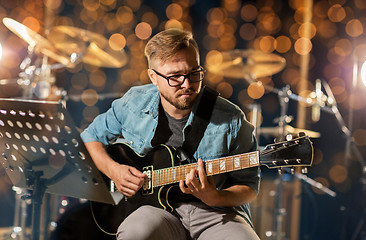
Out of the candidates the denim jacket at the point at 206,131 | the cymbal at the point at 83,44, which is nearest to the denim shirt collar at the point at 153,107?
the denim jacket at the point at 206,131

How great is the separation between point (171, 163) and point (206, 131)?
22 centimetres

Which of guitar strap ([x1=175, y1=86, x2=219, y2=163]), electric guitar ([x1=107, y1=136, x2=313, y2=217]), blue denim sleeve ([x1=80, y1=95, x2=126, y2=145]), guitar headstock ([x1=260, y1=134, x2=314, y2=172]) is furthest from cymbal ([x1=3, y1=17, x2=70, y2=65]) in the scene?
guitar headstock ([x1=260, y1=134, x2=314, y2=172])

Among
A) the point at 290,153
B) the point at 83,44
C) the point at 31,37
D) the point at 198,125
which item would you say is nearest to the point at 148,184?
the point at 198,125

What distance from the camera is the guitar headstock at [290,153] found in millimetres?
1299

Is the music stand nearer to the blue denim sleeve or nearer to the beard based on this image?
the blue denim sleeve

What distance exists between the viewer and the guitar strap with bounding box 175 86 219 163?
1562mm

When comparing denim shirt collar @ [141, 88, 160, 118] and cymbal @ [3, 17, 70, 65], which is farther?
cymbal @ [3, 17, 70, 65]

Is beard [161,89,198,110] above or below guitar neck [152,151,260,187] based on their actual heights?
above

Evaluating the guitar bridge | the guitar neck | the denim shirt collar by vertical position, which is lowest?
the guitar bridge

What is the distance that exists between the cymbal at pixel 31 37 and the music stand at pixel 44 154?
144 centimetres

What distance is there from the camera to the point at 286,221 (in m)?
3.52

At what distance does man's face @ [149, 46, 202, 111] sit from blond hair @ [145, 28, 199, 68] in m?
0.02

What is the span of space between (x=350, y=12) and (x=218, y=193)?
2.54 meters

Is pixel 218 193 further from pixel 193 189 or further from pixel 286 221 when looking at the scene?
pixel 286 221
